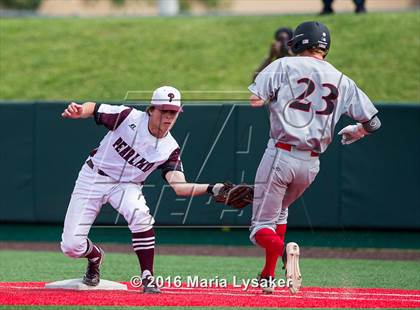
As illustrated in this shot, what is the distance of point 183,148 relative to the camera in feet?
45.0

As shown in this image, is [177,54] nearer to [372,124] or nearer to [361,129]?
[361,129]

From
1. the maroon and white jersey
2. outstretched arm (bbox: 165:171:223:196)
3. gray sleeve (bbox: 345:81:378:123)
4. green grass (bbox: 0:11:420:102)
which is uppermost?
gray sleeve (bbox: 345:81:378:123)

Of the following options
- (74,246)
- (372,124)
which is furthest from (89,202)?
(372,124)

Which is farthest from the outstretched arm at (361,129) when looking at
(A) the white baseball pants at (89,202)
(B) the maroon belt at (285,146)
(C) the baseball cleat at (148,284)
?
(C) the baseball cleat at (148,284)

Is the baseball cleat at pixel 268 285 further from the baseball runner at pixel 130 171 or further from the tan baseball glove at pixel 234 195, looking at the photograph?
the baseball runner at pixel 130 171

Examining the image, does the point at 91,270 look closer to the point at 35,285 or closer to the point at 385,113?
the point at 35,285

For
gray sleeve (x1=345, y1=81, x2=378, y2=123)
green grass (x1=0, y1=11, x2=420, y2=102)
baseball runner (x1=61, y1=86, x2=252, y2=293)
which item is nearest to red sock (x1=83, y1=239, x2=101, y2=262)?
baseball runner (x1=61, y1=86, x2=252, y2=293)

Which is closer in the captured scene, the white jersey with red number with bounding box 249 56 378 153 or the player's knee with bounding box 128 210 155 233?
the white jersey with red number with bounding box 249 56 378 153

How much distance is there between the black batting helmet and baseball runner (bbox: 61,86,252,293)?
111 cm

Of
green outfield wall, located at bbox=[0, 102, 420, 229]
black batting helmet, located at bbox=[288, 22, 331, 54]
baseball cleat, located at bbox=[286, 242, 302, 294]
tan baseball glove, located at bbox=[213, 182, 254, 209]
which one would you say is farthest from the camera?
green outfield wall, located at bbox=[0, 102, 420, 229]

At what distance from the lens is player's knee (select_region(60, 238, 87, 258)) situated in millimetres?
8328

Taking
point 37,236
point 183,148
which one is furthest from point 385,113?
point 37,236

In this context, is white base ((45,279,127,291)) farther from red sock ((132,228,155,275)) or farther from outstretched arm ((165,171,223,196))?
outstretched arm ((165,171,223,196))

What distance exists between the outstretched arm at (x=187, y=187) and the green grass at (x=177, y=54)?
33.8ft
